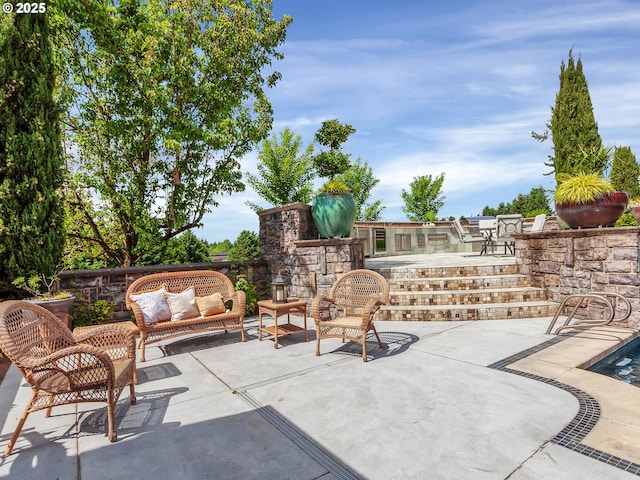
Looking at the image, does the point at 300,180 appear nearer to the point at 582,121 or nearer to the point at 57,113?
the point at 582,121

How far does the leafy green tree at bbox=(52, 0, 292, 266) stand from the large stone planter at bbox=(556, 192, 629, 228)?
19.8 feet

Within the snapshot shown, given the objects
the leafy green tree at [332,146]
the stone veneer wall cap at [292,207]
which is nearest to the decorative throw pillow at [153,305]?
the stone veneer wall cap at [292,207]

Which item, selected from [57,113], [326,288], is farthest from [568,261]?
[57,113]

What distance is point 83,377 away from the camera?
95.1 inches

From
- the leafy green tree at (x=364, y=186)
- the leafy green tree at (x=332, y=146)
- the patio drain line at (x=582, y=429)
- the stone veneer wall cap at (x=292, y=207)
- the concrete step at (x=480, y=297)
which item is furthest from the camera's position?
the leafy green tree at (x=364, y=186)

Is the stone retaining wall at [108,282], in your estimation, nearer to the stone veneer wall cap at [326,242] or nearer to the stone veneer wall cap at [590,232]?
the stone veneer wall cap at [326,242]

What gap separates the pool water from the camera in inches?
127

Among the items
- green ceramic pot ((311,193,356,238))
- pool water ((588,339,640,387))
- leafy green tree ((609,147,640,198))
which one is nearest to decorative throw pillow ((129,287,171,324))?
green ceramic pot ((311,193,356,238))

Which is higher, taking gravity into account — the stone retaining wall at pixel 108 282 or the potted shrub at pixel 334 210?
the potted shrub at pixel 334 210

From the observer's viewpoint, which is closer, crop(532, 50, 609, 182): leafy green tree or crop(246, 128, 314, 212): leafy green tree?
crop(532, 50, 609, 182): leafy green tree

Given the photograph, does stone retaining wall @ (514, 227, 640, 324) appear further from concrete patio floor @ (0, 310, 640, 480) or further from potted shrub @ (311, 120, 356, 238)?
potted shrub @ (311, 120, 356, 238)

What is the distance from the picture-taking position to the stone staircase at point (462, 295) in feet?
17.8

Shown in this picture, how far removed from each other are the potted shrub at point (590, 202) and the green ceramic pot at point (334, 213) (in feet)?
11.0

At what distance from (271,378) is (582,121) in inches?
797
